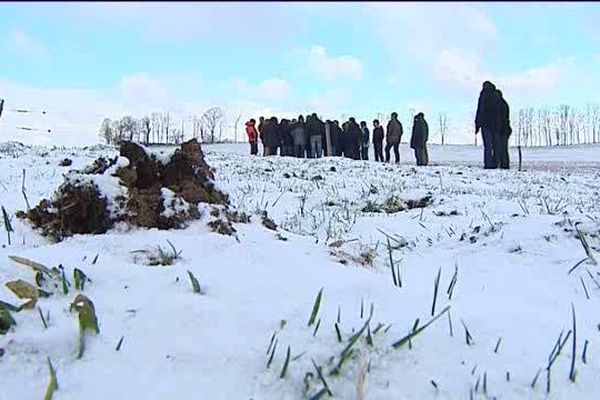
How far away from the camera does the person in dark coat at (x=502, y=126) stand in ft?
47.4

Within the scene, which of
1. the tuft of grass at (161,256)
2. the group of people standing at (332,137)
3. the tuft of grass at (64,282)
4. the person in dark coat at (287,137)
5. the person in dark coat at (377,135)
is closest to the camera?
the tuft of grass at (64,282)

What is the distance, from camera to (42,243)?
10.9 ft

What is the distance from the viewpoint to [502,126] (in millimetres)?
14664

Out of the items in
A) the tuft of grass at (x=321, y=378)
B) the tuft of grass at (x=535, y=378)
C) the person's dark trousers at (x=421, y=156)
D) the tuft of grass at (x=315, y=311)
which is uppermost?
the person's dark trousers at (x=421, y=156)

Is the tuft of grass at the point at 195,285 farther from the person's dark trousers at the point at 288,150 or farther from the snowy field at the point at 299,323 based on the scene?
the person's dark trousers at the point at 288,150

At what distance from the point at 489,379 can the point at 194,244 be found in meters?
1.60

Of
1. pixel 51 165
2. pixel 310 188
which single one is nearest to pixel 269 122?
pixel 51 165

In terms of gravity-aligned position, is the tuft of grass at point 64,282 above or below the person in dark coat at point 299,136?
below

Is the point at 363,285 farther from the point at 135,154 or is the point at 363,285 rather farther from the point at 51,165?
the point at 51,165

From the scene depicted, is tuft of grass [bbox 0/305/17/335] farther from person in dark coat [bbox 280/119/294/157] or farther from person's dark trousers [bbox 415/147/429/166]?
person in dark coat [bbox 280/119/294/157]

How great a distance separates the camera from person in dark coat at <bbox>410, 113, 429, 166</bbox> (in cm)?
1795

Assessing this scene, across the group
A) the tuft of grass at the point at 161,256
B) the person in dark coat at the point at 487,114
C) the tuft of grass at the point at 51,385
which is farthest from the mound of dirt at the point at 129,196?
the person in dark coat at the point at 487,114

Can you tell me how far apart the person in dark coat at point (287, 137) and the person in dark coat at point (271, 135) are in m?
0.19

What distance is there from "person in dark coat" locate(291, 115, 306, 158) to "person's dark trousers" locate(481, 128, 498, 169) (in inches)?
271
